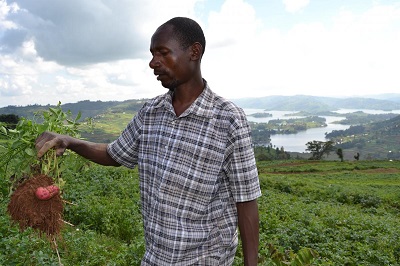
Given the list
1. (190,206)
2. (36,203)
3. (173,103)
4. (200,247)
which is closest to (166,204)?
(190,206)

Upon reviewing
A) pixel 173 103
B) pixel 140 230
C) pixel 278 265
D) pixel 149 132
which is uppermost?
pixel 173 103

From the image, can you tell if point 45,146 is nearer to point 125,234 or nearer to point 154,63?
point 154,63

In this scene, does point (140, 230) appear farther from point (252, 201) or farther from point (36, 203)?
point (252, 201)

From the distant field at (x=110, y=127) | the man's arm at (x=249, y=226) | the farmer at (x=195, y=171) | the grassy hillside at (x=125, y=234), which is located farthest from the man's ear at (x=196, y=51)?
the distant field at (x=110, y=127)

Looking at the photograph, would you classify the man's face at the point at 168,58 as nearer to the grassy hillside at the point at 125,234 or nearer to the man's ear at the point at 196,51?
the man's ear at the point at 196,51

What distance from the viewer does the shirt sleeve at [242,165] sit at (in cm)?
188

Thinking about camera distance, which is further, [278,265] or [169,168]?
[278,265]

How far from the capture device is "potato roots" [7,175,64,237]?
2.39m

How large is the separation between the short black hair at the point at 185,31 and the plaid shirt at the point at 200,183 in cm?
29

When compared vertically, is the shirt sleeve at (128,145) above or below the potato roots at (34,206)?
above

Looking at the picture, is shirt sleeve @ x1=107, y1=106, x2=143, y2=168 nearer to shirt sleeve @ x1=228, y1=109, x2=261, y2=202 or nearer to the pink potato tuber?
the pink potato tuber

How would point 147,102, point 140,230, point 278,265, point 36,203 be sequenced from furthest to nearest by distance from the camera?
point 140,230, point 278,265, point 36,203, point 147,102

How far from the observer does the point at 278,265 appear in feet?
11.7

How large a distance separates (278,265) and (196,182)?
2.09m
